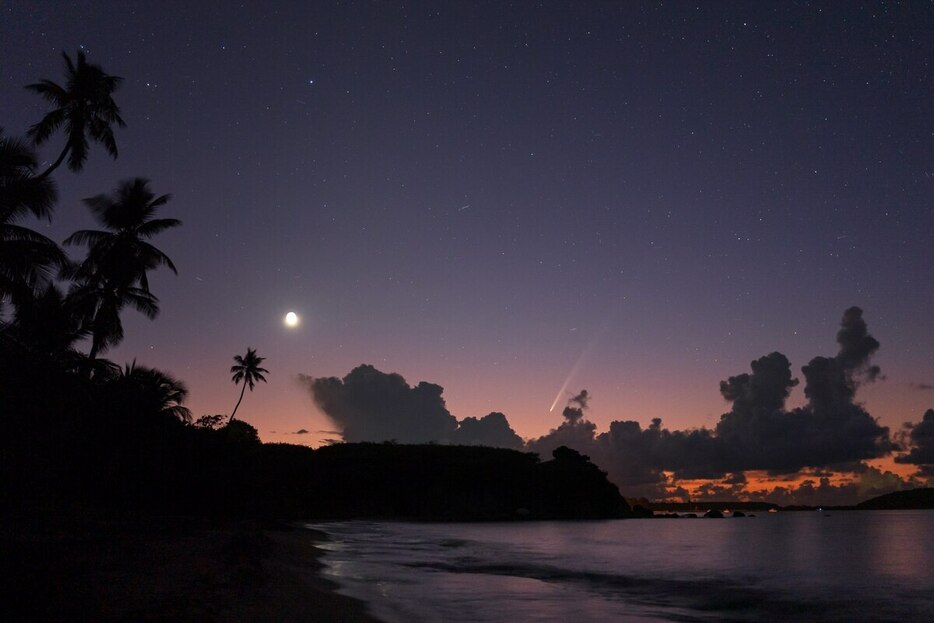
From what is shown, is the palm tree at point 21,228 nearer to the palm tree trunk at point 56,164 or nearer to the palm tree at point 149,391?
the palm tree trunk at point 56,164

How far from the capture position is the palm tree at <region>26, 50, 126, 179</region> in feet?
95.9

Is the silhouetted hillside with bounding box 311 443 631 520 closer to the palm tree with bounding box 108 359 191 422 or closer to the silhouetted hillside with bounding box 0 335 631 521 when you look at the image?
the silhouetted hillside with bounding box 0 335 631 521

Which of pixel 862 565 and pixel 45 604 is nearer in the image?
pixel 45 604

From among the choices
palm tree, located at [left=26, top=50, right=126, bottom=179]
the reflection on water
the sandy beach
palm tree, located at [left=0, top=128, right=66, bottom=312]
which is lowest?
the reflection on water

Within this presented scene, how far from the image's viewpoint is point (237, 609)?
471 inches

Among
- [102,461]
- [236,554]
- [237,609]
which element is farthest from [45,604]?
[102,461]

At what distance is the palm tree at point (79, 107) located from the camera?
29234 millimetres

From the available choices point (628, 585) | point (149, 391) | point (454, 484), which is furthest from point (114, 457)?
point (454, 484)

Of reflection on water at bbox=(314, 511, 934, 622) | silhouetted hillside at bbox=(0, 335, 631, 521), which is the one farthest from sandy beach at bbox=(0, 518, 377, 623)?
silhouetted hillside at bbox=(0, 335, 631, 521)

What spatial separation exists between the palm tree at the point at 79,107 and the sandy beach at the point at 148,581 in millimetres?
17110

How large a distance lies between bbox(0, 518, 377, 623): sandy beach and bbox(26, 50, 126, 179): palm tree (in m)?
17.1

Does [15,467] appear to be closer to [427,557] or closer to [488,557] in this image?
[427,557]

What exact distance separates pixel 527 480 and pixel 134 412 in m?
109

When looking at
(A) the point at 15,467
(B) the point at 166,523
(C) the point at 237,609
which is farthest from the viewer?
(B) the point at 166,523
